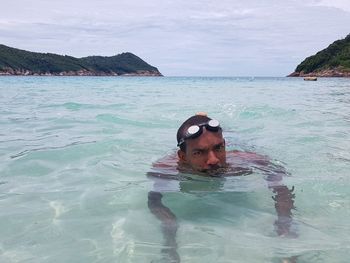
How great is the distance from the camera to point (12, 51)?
143000 millimetres

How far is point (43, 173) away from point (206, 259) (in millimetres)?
3401

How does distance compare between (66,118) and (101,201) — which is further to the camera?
(66,118)

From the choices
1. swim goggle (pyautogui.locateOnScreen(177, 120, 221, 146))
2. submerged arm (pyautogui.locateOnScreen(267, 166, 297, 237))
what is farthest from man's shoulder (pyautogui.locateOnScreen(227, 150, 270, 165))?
swim goggle (pyautogui.locateOnScreen(177, 120, 221, 146))

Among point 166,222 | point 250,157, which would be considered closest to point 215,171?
point 250,157

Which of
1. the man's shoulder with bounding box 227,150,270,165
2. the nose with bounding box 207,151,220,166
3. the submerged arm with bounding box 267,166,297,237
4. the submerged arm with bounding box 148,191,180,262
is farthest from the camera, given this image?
the man's shoulder with bounding box 227,150,270,165

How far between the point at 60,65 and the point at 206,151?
150843 mm

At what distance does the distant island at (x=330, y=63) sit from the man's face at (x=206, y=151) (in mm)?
94440

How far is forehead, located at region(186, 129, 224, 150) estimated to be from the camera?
5.05m

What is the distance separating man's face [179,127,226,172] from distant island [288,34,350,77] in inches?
3718

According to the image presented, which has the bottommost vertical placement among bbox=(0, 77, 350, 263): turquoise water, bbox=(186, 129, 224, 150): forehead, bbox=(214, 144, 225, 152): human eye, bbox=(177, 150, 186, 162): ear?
bbox=(0, 77, 350, 263): turquoise water

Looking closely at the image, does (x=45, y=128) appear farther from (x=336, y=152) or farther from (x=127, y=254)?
(x=127, y=254)

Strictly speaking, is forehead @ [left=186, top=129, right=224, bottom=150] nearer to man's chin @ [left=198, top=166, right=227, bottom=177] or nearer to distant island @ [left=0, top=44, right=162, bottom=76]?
man's chin @ [left=198, top=166, right=227, bottom=177]

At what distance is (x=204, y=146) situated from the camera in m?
5.05

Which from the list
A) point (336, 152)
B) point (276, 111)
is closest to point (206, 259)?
point (336, 152)
